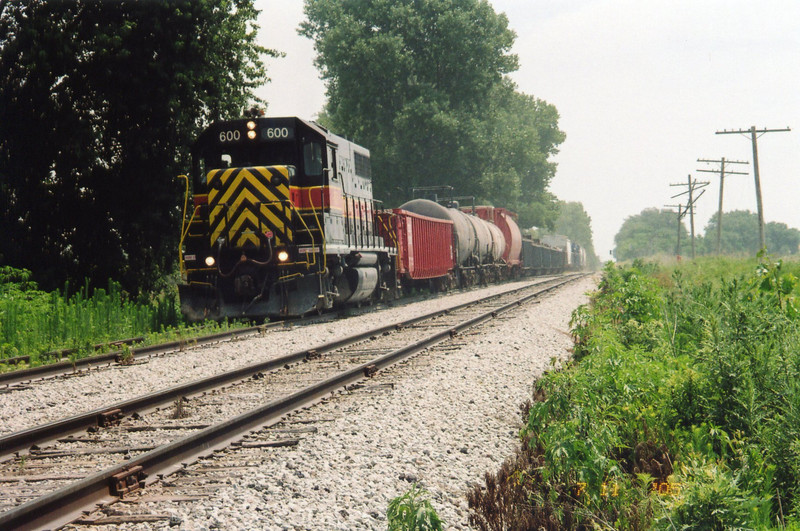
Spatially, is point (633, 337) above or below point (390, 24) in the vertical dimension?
below

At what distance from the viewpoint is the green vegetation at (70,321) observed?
11.3 meters

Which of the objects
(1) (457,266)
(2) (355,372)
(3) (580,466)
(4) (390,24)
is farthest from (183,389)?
(4) (390,24)

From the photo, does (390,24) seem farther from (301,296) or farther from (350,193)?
(301,296)

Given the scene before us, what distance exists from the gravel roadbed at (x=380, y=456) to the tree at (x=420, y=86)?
101 ft

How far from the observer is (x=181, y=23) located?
55.8 ft

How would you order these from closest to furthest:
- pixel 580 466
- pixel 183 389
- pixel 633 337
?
pixel 580 466
pixel 183 389
pixel 633 337

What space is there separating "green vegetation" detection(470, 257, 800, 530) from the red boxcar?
46.3ft

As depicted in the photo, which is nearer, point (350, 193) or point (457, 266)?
point (350, 193)

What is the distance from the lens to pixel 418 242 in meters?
21.7

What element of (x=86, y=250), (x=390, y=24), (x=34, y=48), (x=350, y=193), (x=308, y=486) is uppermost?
(x=390, y=24)

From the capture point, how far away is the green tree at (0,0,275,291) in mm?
15477

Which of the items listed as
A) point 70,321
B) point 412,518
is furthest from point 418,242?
point 412,518

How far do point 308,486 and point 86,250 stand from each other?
Answer: 1323cm

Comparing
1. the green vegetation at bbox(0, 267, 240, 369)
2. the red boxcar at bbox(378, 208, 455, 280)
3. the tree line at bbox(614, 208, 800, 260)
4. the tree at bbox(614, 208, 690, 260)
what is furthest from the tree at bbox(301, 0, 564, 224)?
the tree at bbox(614, 208, 690, 260)
